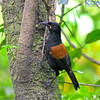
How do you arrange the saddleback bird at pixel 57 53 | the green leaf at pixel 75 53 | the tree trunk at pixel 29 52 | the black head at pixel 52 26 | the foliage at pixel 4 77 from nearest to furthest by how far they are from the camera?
the tree trunk at pixel 29 52 → the foliage at pixel 4 77 → the black head at pixel 52 26 → the saddleback bird at pixel 57 53 → the green leaf at pixel 75 53

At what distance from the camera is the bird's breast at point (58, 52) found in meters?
2.65

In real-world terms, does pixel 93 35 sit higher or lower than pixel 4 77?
higher

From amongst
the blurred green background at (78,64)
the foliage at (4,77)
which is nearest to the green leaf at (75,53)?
the blurred green background at (78,64)

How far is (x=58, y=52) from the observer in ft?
8.87

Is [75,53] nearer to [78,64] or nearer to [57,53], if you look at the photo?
[57,53]

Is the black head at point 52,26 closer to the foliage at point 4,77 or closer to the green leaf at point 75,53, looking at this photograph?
the green leaf at point 75,53

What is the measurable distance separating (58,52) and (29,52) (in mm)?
762

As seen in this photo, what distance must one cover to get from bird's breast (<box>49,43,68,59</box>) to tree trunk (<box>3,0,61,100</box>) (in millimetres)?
280

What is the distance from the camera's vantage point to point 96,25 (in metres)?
4.43

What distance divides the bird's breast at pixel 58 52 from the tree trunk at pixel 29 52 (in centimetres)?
28

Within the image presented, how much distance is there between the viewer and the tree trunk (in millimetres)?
1979

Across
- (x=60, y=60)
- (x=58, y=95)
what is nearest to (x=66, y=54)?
(x=60, y=60)

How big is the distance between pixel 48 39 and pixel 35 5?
628 millimetres

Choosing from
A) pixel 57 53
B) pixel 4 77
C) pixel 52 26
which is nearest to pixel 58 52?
pixel 57 53
